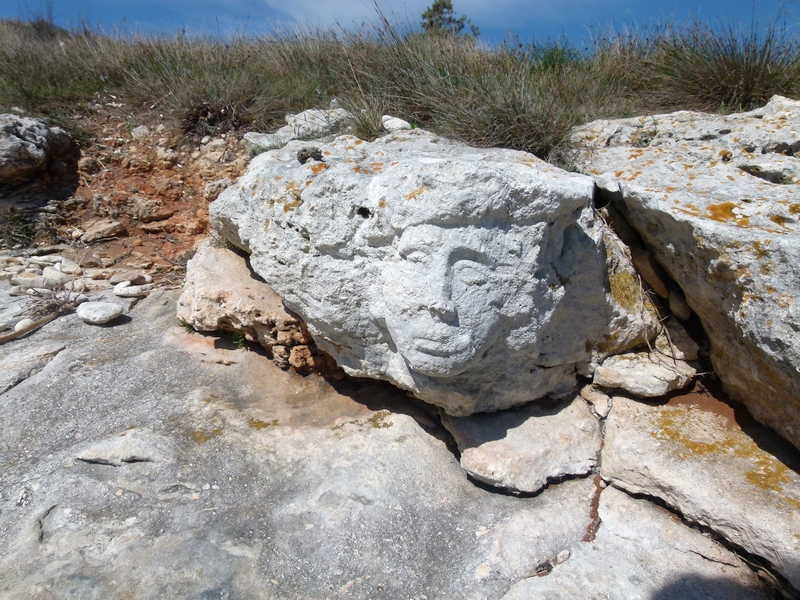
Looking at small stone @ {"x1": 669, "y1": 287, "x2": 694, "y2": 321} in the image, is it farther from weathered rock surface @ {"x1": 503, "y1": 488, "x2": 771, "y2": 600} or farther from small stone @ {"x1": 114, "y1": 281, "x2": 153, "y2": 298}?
small stone @ {"x1": 114, "y1": 281, "x2": 153, "y2": 298}

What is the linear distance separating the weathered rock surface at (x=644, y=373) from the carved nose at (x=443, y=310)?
3.67 feet

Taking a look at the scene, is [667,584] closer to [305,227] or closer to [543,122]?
[305,227]

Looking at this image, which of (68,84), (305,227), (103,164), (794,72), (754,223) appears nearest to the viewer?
(754,223)

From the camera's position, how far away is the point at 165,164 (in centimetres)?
500

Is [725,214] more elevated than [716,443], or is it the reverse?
[725,214]

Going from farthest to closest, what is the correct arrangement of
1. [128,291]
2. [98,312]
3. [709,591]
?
[128,291] < [98,312] < [709,591]

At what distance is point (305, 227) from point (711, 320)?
2.11 meters

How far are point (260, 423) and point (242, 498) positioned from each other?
1.45ft

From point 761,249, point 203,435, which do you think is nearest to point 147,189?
point 203,435

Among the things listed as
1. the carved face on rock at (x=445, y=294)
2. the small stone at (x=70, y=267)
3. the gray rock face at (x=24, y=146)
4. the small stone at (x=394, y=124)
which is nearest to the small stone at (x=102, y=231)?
the small stone at (x=70, y=267)

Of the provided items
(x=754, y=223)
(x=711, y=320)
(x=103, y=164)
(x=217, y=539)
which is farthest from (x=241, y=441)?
(x=103, y=164)

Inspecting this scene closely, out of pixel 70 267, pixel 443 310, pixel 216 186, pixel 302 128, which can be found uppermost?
pixel 302 128

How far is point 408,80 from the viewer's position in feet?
14.5

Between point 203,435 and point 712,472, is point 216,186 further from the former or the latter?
point 712,472
